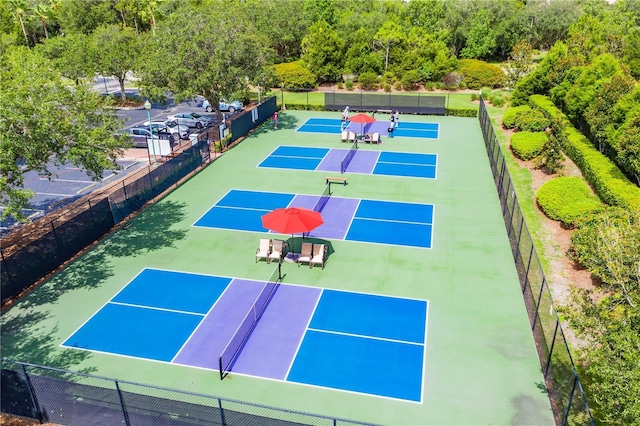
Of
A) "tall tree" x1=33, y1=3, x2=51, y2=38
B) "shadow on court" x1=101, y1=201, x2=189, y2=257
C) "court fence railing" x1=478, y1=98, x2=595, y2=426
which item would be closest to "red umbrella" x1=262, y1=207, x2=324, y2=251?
"shadow on court" x1=101, y1=201, x2=189, y2=257

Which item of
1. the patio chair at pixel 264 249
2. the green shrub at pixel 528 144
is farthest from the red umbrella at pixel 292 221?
the green shrub at pixel 528 144

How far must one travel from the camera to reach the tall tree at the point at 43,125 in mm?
15086

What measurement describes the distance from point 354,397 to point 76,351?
8335mm

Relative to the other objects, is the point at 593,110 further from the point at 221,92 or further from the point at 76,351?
the point at 76,351

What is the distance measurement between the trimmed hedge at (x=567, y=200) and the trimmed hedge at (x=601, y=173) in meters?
0.69

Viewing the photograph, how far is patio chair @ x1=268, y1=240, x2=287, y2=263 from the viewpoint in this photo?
62.4 ft

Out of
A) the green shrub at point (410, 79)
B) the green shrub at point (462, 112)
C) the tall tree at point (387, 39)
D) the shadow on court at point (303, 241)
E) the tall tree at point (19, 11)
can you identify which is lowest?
the shadow on court at point (303, 241)

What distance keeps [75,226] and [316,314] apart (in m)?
10.8

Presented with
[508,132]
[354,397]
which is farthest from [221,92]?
[354,397]

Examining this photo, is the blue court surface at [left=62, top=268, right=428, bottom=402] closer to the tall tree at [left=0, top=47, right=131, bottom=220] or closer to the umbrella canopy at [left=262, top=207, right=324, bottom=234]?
the umbrella canopy at [left=262, top=207, right=324, bottom=234]

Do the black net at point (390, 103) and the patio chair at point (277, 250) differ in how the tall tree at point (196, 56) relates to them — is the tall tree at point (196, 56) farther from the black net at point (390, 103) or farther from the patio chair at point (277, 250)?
the patio chair at point (277, 250)

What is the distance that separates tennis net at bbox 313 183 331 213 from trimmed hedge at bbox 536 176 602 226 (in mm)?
10343

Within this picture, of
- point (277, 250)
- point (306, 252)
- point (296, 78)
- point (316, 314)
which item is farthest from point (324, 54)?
point (316, 314)

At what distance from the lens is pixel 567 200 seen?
22.4m
